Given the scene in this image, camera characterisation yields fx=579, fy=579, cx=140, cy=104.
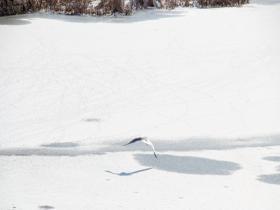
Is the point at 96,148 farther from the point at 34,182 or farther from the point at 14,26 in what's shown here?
the point at 14,26

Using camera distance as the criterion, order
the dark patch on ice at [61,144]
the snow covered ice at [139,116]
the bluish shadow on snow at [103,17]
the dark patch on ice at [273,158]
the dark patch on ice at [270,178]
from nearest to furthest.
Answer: the snow covered ice at [139,116], the dark patch on ice at [270,178], the dark patch on ice at [273,158], the dark patch on ice at [61,144], the bluish shadow on snow at [103,17]

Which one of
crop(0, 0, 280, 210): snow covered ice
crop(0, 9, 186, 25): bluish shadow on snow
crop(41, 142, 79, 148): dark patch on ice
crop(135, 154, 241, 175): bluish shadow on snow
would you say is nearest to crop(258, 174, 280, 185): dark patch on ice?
crop(0, 0, 280, 210): snow covered ice

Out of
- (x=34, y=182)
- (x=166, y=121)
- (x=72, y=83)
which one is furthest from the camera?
(x=72, y=83)

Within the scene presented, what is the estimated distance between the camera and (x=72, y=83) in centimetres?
633

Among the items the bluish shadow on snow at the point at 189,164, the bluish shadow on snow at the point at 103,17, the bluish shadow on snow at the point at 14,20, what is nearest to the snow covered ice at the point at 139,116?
the bluish shadow on snow at the point at 189,164

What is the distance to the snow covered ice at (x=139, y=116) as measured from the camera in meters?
3.61

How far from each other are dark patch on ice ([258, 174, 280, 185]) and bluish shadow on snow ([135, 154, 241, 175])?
0.71 feet

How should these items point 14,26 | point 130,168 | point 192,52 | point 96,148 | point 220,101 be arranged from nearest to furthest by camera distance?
point 130,168 < point 96,148 < point 220,101 < point 192,52 < point 14,26

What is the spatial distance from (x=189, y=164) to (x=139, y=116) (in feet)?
3.98

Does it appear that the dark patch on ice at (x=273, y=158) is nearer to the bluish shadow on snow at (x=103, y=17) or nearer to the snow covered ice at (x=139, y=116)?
the snow covered ice at (x=139, y=116)

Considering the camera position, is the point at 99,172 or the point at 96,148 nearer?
the point at 99,172

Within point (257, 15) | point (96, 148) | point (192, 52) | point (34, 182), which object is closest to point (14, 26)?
point (192, 52)

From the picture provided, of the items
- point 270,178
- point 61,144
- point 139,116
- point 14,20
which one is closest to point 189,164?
point 270,178

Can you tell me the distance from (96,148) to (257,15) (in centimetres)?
719
